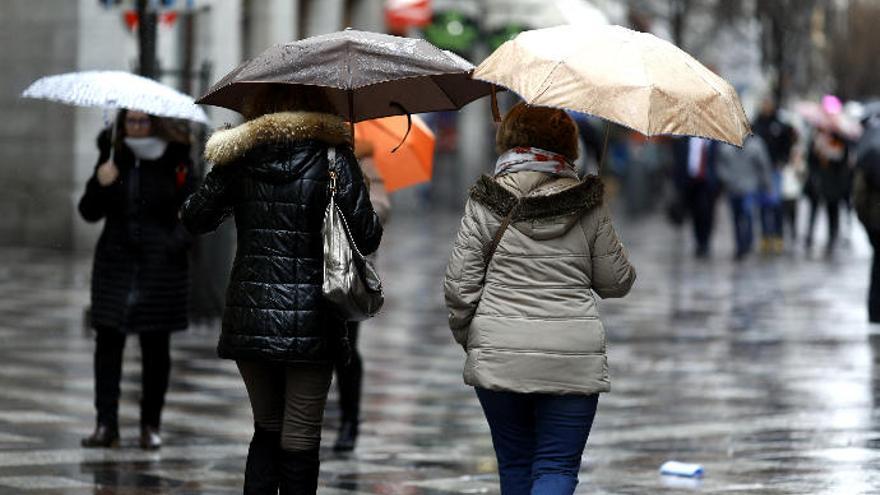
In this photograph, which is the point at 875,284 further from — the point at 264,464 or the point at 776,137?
the point at 776,137

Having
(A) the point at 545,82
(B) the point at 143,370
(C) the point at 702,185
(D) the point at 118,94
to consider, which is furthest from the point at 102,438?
(C) the point at 702,185

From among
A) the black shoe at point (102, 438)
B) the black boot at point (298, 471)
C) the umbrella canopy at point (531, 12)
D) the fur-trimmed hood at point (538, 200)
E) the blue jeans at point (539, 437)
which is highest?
the umbrella canopy at point (531, 12)

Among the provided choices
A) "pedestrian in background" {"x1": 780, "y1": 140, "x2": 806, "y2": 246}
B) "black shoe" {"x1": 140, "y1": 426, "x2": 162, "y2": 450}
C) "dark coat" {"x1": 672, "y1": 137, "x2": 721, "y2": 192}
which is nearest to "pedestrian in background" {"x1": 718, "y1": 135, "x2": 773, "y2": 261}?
"dark coat" {"x1": 672, "y1": 137, "x2": 721, "y2": 192}

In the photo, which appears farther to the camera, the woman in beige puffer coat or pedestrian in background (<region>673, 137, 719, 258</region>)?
pedestrian in background (<region>673, 137, 719, 258</region>)

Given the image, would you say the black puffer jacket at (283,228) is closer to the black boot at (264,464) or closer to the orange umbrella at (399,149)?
the black boot at (264,464)

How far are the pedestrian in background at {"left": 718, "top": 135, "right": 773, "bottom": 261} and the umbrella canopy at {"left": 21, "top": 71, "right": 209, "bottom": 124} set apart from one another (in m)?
16.8

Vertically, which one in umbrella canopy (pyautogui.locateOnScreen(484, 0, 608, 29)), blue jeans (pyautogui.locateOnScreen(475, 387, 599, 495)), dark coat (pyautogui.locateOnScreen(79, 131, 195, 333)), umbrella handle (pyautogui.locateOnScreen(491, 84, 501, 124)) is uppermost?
umbrella canopy (pyautogui.locateOnScreen(484, 0, 608, 29))

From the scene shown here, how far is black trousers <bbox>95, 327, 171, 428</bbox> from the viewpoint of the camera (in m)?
9.90

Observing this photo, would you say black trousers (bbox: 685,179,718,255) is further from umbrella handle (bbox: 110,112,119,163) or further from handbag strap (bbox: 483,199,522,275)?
handbag strap (bbox: 483,199,522,275)

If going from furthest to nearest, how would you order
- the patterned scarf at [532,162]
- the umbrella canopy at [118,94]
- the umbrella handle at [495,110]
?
the umbrella canopy at [118,94] → the umbrella handle at [495,110] → the patterned scarf at [532,162]

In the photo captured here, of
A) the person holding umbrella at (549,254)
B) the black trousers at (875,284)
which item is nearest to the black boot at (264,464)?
the person holding umbrella at (549,254)

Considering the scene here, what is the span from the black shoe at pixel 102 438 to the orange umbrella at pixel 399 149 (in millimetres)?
1843

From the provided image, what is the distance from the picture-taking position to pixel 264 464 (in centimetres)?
710

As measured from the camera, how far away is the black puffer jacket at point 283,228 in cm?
689
